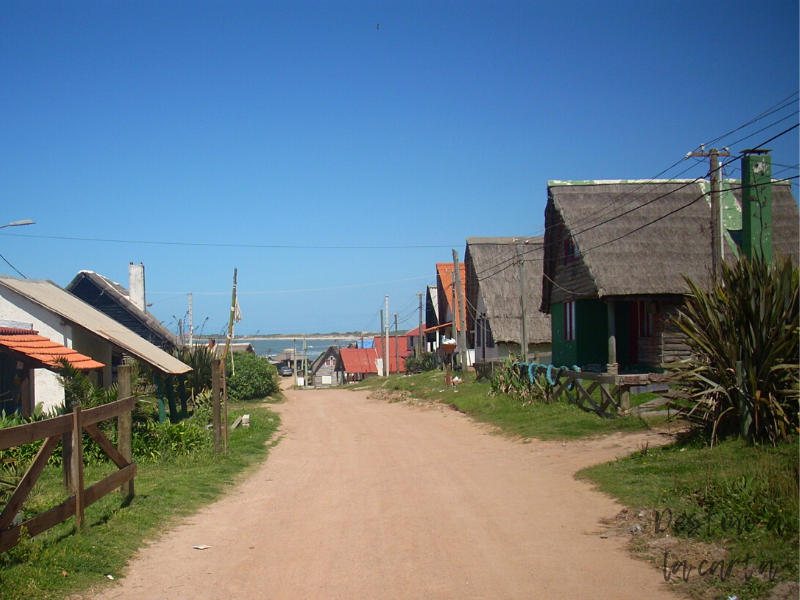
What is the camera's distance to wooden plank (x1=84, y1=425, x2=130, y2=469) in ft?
25.3

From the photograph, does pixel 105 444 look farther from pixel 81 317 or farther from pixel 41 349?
pixel 81 317

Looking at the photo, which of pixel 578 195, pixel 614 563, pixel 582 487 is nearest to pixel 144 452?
pixel 582 487

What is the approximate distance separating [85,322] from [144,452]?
5.30 metres

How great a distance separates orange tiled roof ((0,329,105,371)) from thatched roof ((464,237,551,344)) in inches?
865

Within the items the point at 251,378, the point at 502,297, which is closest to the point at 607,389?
the point at 502,297

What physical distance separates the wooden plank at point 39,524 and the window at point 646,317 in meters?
18.3

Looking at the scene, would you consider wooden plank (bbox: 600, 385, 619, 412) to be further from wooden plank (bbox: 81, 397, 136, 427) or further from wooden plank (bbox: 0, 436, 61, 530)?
wooden plank (bbox: 0, 436, 61, 530)

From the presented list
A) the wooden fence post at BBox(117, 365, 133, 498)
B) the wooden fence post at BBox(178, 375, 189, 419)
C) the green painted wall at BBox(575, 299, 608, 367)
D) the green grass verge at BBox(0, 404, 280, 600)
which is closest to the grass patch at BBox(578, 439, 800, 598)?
the green grass verge at BBox(0, 404, 280, 600)

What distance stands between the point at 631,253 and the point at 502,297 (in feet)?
49.0

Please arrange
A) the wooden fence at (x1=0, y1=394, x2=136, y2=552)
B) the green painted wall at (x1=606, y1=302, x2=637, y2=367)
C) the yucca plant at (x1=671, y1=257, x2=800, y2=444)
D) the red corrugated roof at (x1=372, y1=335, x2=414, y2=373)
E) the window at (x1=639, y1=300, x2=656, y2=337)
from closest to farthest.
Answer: the wooden fence at (x1=0, y1=394, x2=136, y2=552) < the yucca plant at (x1=671, y1=257, x2=800, y2=444) < the window at (x1=639, y1=300, x2=656, y2=337) < the green painted wall at (x1=606, y1=302, x2=637, y2=367) < the red corrugated roof at (x1=372, y1=335, x2=414, y2=373)

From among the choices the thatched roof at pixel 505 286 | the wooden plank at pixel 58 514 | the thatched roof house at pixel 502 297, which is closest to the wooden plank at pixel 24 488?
the wooden plank at pixel 58 514

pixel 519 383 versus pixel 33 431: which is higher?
pixel 33 431

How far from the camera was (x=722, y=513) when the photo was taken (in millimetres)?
7086

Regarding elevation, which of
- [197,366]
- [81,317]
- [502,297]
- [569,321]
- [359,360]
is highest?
[502,297]
